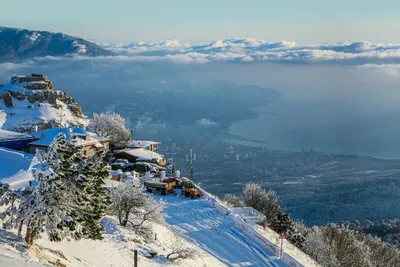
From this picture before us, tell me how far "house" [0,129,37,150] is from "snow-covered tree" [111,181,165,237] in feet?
107

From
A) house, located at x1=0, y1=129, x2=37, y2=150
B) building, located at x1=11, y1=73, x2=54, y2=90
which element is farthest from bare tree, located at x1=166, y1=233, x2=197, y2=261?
building, located at x1=11, y1=73, x2=54, y2=90

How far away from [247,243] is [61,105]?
76257 mm

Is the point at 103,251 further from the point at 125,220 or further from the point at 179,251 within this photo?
the point at 125,220

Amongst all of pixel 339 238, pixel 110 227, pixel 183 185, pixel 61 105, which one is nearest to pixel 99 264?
pixel 110 227

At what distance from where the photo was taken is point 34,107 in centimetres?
9875

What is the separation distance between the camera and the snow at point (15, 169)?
958 inches

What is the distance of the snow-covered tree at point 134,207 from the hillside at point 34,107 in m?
57.8

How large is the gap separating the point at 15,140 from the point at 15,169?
41066mm

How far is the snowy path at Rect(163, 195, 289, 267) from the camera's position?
36094 millimetres

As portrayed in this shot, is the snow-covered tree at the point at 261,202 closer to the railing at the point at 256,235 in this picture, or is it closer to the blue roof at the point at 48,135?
the railing at the point at 256,235

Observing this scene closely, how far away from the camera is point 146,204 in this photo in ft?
120

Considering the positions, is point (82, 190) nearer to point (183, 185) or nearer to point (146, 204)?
point (146, 204)

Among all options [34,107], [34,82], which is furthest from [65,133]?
[34,82]

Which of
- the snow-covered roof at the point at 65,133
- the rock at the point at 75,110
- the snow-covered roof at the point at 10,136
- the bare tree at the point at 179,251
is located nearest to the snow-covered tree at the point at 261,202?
the snow-covered roof at the point at 65,133
